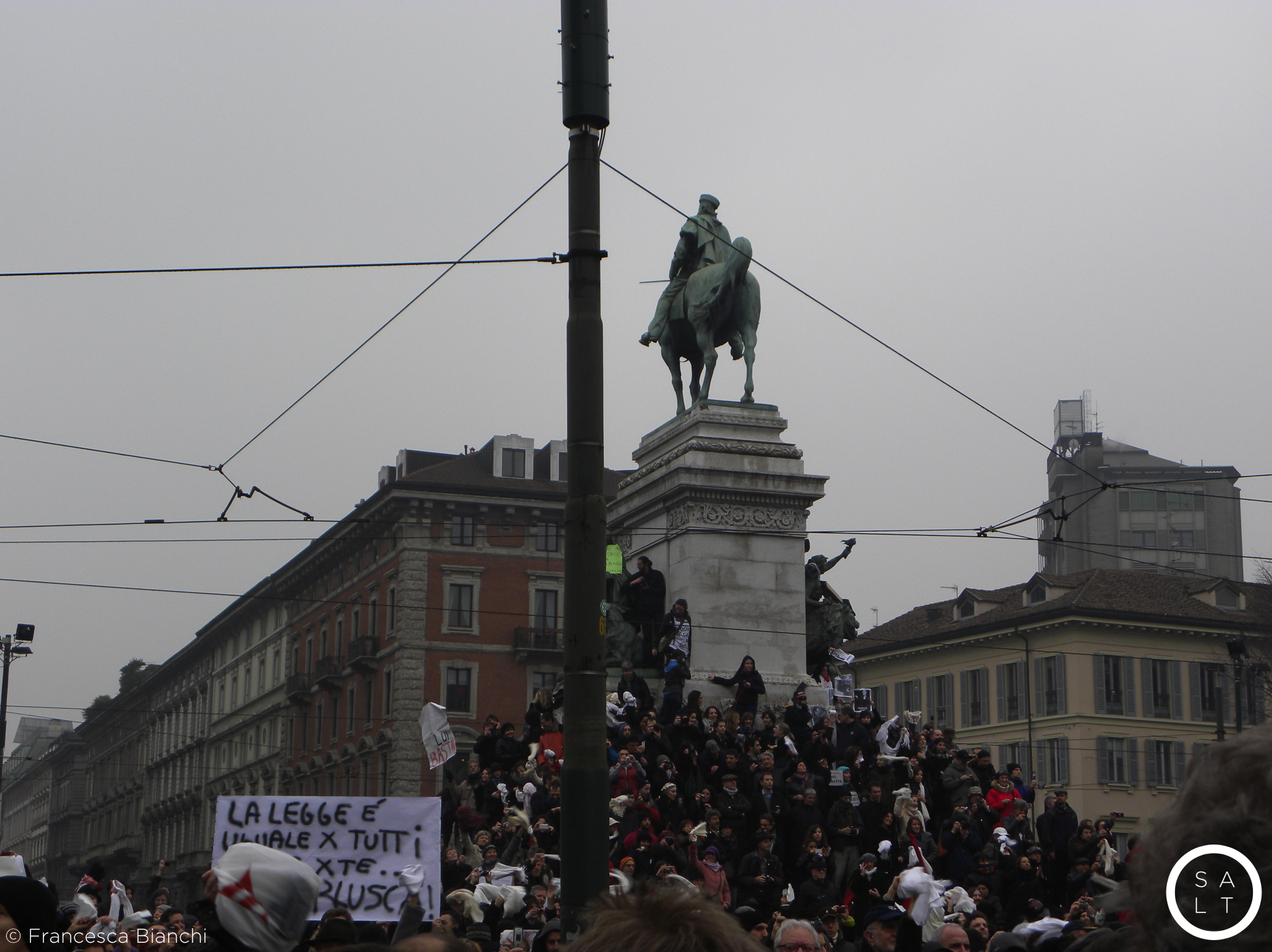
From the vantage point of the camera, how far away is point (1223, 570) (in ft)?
276

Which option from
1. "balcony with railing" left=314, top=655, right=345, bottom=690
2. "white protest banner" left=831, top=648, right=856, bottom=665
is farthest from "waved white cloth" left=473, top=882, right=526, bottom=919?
"balcony with railing" left=314, top=655, right=345, bottom=690

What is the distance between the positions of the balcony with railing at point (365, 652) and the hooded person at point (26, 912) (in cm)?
6159

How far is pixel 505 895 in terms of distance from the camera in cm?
1323

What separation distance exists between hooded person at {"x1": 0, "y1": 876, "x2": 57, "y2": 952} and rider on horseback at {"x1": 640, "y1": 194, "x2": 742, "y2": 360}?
18.2 metres

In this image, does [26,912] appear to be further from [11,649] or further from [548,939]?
[11,649]

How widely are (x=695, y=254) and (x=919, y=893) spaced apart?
1240cm

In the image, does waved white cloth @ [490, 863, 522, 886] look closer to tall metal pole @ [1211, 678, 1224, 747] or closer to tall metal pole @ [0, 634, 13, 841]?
tall metal pole @ [1211, 678, 1224, 747]

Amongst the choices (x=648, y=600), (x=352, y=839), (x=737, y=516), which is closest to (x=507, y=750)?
(x=648, y=600)

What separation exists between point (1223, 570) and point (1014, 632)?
27.6m

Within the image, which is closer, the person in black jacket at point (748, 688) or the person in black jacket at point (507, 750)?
the person in black jacket at point (507, 750)

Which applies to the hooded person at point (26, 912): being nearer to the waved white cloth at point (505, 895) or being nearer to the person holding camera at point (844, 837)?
the waved white cloth at point (505, 895)

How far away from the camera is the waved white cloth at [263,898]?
3.99 metres

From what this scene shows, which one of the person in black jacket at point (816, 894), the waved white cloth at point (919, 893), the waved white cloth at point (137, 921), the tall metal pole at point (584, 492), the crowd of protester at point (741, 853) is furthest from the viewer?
the person in black jacket at point (816, 894)

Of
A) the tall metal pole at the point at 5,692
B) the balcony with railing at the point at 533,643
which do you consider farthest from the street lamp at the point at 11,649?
the balcony with railing at the point at 533,643
